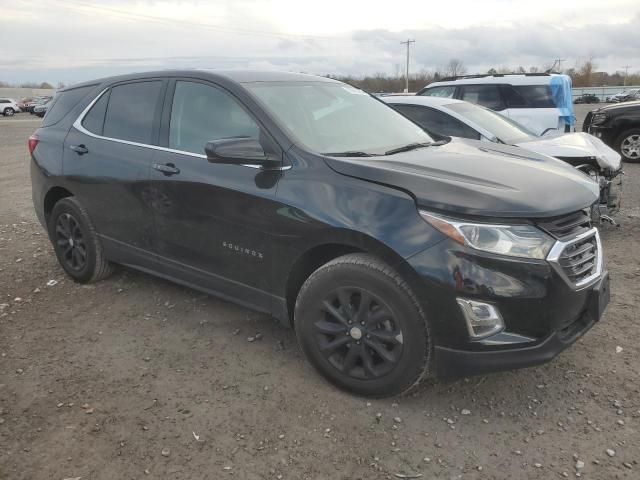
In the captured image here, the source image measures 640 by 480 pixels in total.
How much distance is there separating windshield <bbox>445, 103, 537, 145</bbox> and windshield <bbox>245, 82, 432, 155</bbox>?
287cm

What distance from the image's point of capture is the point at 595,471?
2439 mm

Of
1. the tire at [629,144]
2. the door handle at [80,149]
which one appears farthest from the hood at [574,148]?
the tire at [629,144]

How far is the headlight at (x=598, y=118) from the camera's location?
10992mm

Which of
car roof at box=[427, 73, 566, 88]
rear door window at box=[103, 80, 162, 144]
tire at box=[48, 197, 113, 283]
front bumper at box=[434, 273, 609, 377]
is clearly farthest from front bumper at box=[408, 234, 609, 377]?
car roof at box=[427, 73, 566, 88]

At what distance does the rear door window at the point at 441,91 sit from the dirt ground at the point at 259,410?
6.82 meters

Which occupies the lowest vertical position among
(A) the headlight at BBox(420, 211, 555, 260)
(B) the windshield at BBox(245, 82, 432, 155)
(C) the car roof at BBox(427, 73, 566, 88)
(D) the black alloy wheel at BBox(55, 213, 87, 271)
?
(D) the black alloy wheel at BBox(55, 213, 87, 271)

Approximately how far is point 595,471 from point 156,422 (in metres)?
2.12

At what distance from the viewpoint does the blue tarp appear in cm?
952

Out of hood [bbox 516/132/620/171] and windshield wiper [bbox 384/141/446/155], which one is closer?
windshield wiper [bbox 384/141/446/155]

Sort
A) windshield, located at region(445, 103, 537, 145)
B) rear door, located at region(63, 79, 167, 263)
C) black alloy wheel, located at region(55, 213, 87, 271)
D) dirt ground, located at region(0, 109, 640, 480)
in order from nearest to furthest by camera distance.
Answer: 1. dirt ground, located at region(0, 109, 640, 480)
2. rear door, located at region(63, 79, 167, 263)
3. black alloy wheel, located at region(55, 213, 87, 271)
4. windshield, located at region(445, 103, 537, 145)

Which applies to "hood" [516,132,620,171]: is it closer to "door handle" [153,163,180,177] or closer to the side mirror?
the side mirror

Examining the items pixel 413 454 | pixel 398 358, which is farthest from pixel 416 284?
pixel 413 454

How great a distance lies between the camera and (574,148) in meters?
6.14

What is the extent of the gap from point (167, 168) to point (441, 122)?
4.30 meters
